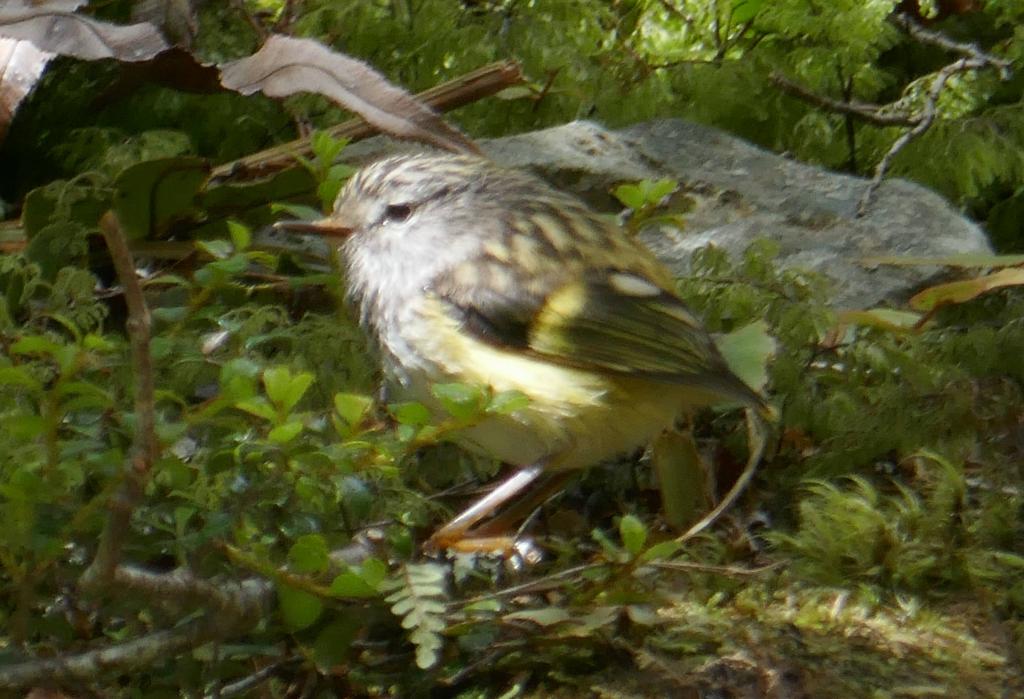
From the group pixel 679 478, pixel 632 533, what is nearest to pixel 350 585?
pixel 632 533

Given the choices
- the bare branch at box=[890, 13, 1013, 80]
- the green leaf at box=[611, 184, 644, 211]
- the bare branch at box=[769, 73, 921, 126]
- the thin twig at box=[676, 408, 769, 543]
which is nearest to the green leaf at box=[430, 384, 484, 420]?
the thin twig at box=[676, 408, 769, 543]

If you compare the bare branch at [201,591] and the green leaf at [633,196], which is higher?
the green leaf at [633,196]

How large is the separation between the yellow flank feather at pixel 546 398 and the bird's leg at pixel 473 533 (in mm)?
67

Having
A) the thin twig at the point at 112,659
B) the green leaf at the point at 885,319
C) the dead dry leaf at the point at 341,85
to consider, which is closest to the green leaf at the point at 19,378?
the thin twig at the point at 112,659

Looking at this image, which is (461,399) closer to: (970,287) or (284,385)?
(284,385)

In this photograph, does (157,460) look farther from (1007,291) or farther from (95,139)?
(1007,291)

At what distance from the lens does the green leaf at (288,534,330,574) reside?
7.20 feet

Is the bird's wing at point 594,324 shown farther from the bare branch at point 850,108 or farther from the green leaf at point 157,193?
the bare branch at point 850,108

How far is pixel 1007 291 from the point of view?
13.2 feet

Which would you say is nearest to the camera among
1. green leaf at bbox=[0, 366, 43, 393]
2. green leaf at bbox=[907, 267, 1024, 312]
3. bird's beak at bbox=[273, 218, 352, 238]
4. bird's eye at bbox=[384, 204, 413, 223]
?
green leaf at bbox=[0, 366, 43, 393]

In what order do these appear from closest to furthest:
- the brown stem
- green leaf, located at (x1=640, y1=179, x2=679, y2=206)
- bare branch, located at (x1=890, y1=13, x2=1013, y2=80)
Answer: green leaf, located at (x1=640, y1=179, x2=679, y2=206) < the brown stem < bare branch, located at (x1=890, y1=13, x2=1013, y2=80)

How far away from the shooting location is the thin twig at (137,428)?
1849mm

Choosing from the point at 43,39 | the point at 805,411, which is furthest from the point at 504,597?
the point at 43,39

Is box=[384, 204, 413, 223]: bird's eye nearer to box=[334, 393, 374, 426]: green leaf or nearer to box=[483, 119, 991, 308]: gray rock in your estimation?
box=[483, 119, 991, 308]: gray rock
